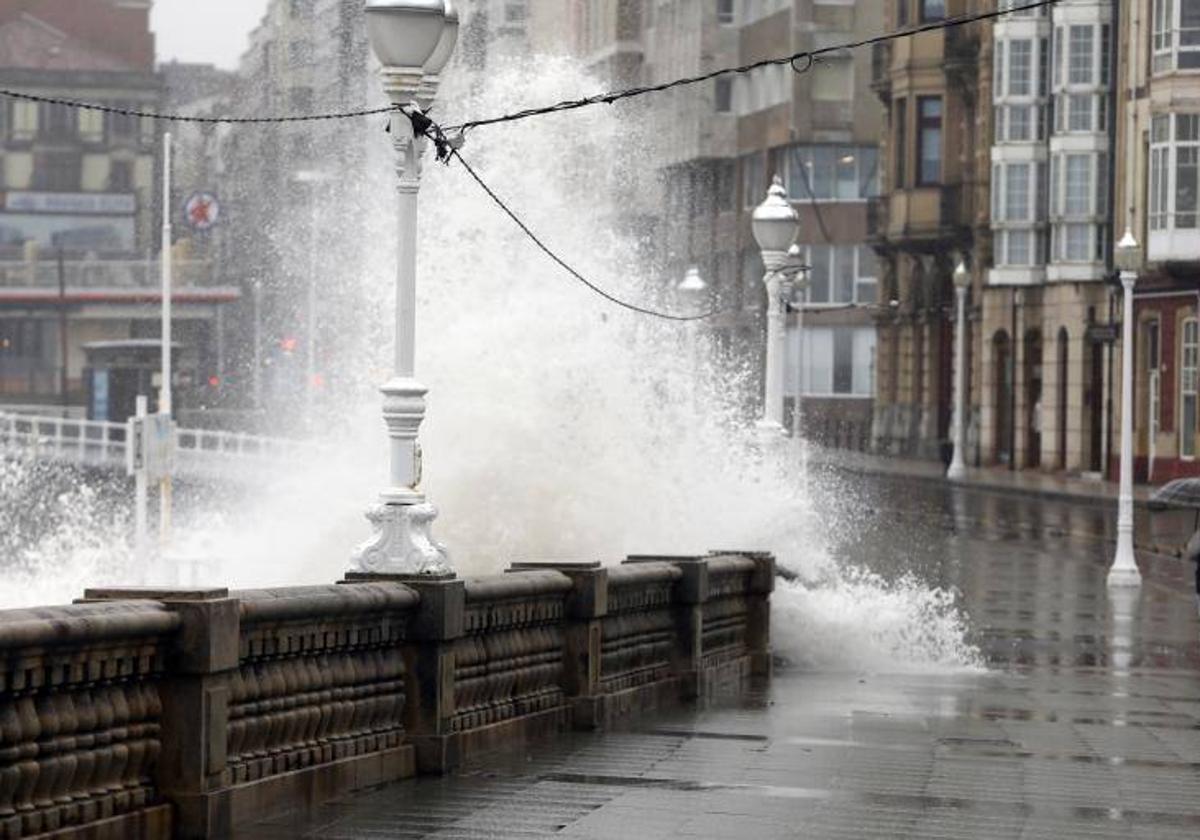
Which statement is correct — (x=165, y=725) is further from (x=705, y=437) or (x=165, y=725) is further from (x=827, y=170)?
(x=827, y=170)

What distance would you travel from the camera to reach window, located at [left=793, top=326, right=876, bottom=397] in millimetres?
111250

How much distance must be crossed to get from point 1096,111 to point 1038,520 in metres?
25.9

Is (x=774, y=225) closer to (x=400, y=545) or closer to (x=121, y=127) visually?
(x=400, y=545)

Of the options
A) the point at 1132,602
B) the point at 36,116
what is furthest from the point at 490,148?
the point at 36,116

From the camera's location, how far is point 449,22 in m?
16.5

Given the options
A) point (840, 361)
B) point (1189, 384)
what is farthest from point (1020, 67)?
point (840, 361)

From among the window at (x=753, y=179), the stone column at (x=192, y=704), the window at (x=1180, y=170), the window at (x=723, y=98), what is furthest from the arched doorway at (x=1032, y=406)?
the stone column at (x=192, y=704)

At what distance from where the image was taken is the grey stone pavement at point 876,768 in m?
12.6

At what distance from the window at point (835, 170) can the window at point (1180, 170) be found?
137 feet

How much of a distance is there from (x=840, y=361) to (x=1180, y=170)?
42794 millimetres

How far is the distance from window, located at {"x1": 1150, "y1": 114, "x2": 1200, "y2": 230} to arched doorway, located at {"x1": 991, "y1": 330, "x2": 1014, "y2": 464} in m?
15.5

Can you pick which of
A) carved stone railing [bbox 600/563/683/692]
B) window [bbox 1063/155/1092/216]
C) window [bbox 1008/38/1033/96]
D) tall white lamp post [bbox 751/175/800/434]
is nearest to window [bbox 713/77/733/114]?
window [bbox 1008/38/1033/96]

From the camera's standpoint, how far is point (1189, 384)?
7038cm

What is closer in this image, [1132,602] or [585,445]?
[585,445]
